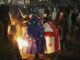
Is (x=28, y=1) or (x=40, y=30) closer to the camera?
(x=40, y=30)

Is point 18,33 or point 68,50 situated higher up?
point 18,33

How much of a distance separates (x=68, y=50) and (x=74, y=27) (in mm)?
5838

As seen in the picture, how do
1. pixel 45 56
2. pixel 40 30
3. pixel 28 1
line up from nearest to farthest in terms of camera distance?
1. pixel 40 30
2. pixel 45 56
3. pixel 28 1

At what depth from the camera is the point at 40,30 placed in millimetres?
12023

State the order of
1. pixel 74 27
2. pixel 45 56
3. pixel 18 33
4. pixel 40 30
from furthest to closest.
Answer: pixel 74 27
pixel 45 56
pixel 18 33
pixel 40 30

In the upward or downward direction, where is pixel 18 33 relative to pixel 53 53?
upward

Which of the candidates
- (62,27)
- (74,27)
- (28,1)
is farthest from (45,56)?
(28,1)

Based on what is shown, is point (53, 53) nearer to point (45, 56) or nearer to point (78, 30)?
point (45, 56)

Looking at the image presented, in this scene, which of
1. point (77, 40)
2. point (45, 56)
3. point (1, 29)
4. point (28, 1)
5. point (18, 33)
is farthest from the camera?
point (28, 1)

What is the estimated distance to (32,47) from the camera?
39.7ft

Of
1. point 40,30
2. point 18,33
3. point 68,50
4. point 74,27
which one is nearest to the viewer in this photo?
point 40,30

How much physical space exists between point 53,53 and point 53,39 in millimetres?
1538

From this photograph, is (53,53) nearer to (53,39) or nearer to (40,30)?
(53,39)

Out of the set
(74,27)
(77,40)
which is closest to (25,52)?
(77,40)
